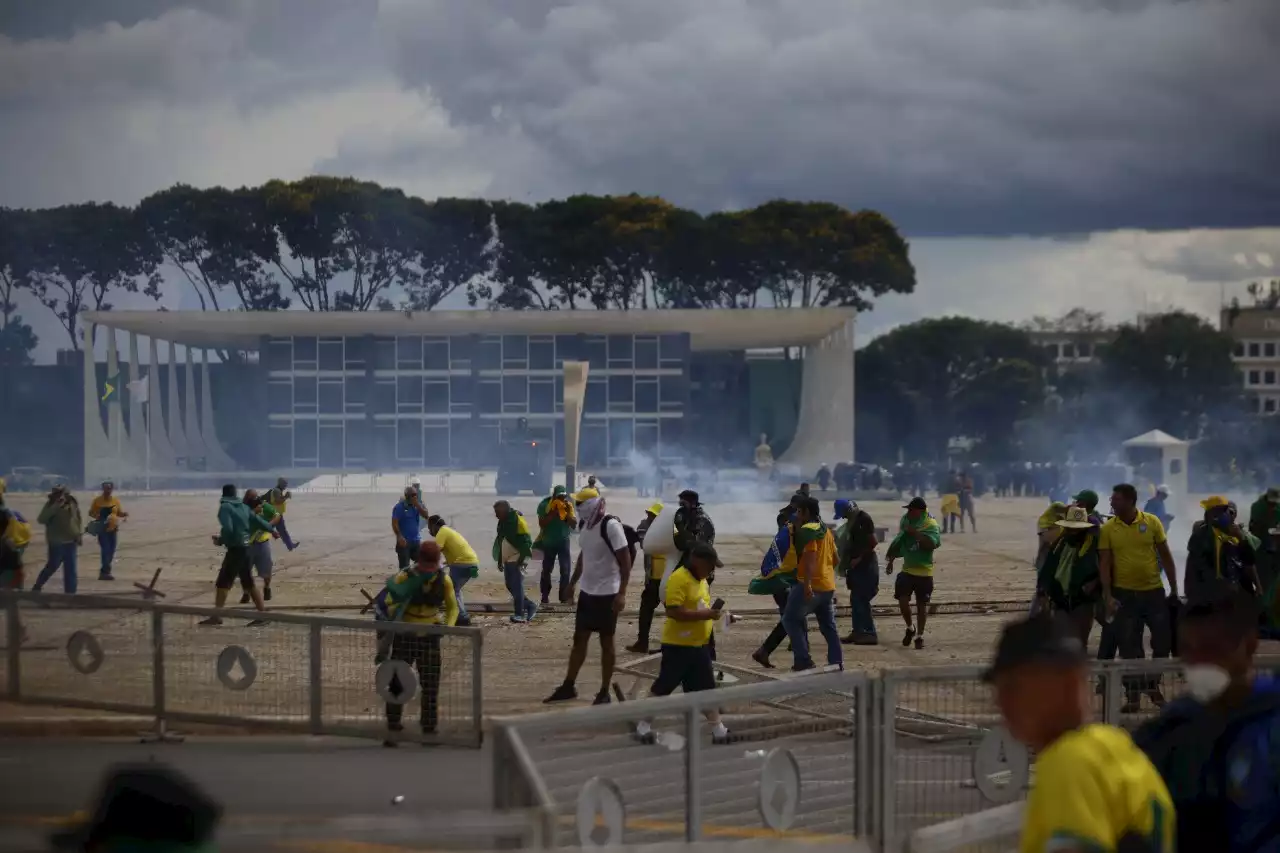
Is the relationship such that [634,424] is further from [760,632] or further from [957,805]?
[957,805]

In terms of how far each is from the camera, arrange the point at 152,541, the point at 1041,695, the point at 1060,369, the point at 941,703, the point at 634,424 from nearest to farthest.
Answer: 1. the point at 1041,695
2. the point at 941,703
3. the point at 152,541
4. the point at 634,424
5. the point at 1060,369

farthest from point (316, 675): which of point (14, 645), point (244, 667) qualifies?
point (14, 645)

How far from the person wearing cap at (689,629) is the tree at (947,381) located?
2883 inches

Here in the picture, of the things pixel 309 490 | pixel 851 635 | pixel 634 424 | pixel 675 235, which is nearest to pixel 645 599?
pixel 851 635

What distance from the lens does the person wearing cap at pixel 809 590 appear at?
11.5m

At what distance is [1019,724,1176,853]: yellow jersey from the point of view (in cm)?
266

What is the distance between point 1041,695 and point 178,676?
809 centimetres

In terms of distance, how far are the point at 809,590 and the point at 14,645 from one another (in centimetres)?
581

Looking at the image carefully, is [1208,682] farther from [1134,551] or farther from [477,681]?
[1134,551]

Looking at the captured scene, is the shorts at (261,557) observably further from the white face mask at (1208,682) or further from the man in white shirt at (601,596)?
the white face mask at (1208,682)

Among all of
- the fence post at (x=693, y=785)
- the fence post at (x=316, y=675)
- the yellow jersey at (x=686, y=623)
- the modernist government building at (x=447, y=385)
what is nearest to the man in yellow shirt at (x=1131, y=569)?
the yellow jersey at (x=686, y=623)

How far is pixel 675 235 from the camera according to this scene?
85.7 meters

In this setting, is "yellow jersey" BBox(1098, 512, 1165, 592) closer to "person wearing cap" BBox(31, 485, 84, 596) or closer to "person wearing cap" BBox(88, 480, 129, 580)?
"person wearing cap" BBox(31, 485, 84, 596)

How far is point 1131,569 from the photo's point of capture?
10148 millimetres
